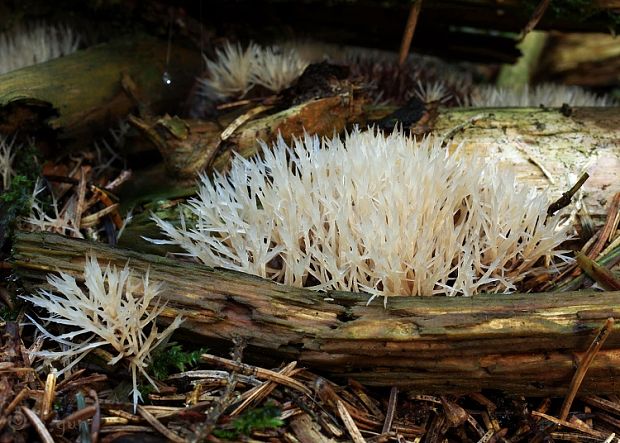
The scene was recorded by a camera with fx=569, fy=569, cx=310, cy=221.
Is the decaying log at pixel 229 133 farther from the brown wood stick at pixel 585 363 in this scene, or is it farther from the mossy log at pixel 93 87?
the brown wood stick at pixel 585 363

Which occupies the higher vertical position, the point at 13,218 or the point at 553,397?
the point at 13,218

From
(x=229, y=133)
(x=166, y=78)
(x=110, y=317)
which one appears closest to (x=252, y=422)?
(x=110, y=317)

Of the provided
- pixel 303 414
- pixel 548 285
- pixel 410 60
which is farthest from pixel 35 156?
pixel 410 60

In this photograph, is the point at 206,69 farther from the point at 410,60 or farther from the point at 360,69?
the point at 410,60

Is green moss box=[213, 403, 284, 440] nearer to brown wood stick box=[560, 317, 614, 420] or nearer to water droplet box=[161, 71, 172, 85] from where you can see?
brown wood stick box=[560, 317, 614, 420]

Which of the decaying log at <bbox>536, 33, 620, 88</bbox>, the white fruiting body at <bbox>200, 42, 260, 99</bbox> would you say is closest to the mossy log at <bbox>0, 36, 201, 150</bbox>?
the white fruiting body at <bbox>200, 42, 260, 99</bbox>

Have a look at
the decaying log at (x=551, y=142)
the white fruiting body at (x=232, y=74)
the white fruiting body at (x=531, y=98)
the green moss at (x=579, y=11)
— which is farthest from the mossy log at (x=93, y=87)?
the green moss at (x=579, y=11)
